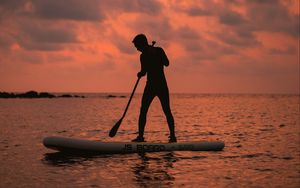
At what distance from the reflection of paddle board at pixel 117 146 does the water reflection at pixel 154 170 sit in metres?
0.28

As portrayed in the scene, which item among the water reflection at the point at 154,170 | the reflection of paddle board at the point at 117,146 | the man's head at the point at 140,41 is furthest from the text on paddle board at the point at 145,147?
the man's head at the point at 140,41

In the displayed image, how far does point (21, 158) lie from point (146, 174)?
3.58m

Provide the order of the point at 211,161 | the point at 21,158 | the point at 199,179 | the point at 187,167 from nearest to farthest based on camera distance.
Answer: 1. the point at 199,179
2. the point at 187,167
3. the point at 211,161
4. the point at 21,158

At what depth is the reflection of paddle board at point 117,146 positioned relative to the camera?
9.80 meters

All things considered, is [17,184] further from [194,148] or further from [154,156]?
[194,148]

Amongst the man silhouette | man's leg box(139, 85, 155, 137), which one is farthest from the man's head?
man's leg box(139, 85, 155, 137)

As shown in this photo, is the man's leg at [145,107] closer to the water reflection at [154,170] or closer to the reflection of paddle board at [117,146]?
the reflection of paddle board at [117,146]

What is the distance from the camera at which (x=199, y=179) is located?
689 cm

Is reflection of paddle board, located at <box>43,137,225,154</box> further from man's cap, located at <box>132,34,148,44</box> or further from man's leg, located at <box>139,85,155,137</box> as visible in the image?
man's cap, located at <box>132,34,148,44</box>

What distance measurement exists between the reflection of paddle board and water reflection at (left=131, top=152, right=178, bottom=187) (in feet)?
0.93

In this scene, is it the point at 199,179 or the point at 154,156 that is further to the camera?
the point at 154,156

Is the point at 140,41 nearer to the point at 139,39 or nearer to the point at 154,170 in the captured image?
the point at 139,39

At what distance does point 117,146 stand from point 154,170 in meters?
2.50

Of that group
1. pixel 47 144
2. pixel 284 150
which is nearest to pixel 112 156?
pixel 47 144
